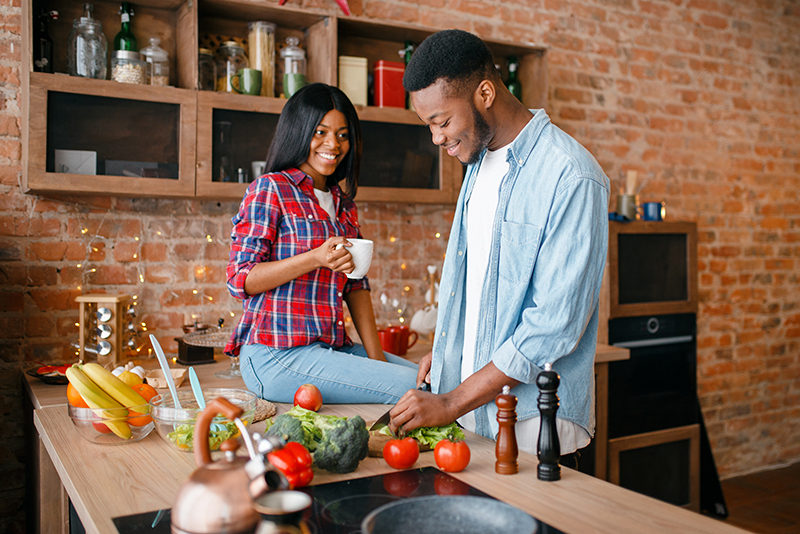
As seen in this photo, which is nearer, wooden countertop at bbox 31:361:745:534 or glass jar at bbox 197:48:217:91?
wooden countertop at bbox 31:361:745:534

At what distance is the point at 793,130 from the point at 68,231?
14.4 feet

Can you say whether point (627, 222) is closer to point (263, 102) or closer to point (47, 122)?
point (263, 102)

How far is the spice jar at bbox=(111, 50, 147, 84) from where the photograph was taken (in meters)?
2.27

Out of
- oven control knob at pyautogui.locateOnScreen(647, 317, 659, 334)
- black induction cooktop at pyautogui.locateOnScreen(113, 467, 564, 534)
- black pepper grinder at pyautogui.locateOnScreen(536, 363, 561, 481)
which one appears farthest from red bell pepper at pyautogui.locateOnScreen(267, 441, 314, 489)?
oven control knob at pyautogui.locateOnScreen(647, 317, 659, 334)

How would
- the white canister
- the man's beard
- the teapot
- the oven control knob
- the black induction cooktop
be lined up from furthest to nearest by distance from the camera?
the oven control knob → the white canister → the man's beard → the black induction cooktop → the teapot

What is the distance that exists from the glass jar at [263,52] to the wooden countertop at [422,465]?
159cm

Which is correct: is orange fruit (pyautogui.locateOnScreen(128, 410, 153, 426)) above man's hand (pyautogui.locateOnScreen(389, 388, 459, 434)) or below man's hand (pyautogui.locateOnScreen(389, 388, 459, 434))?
below

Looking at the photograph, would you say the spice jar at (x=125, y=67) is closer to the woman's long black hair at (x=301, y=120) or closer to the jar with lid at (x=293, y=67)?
the jar with lid at (x=293, y=67)

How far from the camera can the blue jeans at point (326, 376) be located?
1.78 m

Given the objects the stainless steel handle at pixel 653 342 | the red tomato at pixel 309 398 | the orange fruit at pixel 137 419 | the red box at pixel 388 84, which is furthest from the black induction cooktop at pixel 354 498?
the stainless steel handle at pixel 653 342

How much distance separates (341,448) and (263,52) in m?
1.93

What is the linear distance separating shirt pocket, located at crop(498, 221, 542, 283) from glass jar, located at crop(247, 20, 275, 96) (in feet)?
4.91

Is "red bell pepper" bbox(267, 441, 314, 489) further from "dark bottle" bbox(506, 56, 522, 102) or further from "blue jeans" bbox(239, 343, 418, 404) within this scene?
"dark bottle" bbox(506, 56, 522, 102)

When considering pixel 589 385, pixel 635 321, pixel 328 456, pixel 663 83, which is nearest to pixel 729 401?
pixel 635 321
